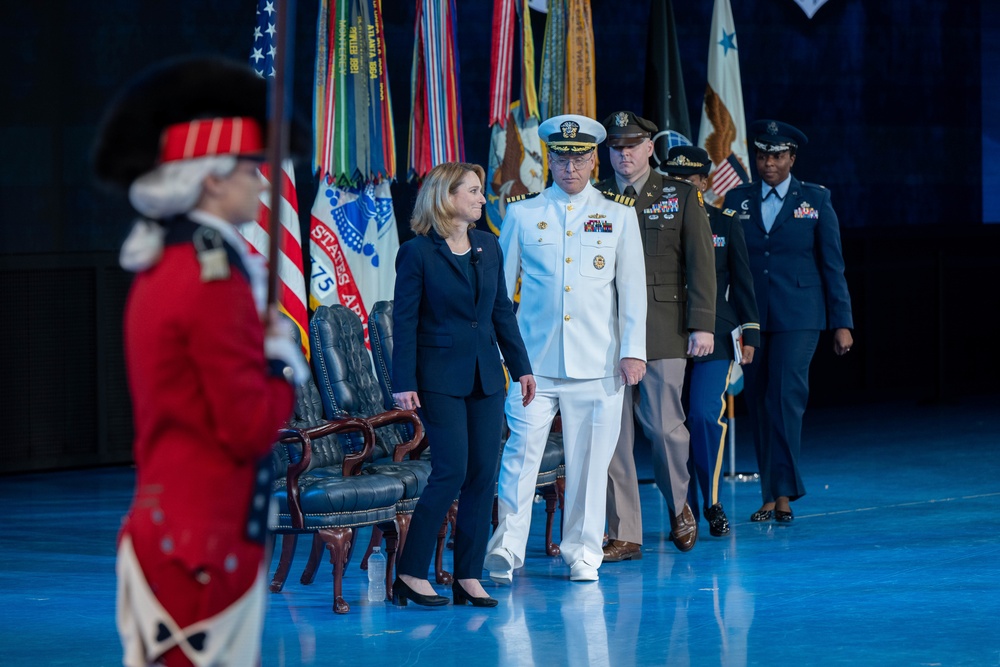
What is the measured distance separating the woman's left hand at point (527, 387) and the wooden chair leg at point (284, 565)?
1.01 meters

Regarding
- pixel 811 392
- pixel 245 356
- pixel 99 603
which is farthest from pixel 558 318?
pixel 811 392

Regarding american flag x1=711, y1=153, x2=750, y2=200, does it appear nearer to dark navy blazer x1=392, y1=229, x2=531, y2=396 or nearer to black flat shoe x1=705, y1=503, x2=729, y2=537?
black flat shoe x1=705, y1=503, x2=729, y2=537

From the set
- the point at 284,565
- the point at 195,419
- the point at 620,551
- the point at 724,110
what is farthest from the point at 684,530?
the point at 195,419

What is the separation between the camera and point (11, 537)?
650cm

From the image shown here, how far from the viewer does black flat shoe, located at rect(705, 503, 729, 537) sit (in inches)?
245

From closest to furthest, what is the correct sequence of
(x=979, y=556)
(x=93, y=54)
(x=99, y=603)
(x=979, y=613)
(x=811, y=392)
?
(x=979, y=613) < (x=99, y=603) < (x=979, y=556) < (x=93, y=54) < (x=811, y=392)

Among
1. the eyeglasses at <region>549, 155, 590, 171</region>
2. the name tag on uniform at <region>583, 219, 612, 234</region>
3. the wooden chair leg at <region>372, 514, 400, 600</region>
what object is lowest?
the wooden chair leg at <region>372, 514, 400, 600</region>

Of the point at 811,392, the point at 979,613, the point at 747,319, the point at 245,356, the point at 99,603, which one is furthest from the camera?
the point at 811,392

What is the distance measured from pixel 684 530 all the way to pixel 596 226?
4.37ft

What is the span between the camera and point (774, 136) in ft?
21.6

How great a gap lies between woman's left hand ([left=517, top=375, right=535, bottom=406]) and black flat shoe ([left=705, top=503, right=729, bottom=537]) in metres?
1.57

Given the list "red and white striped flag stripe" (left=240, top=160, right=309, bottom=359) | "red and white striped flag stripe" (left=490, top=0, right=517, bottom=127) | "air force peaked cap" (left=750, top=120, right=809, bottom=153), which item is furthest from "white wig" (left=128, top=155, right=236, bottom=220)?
"red and white striped flag stripe" (left=490, top=0, right=517, bottom=127)

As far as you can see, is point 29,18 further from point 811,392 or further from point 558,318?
point 811,392

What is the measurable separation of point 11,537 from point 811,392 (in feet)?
20.2
